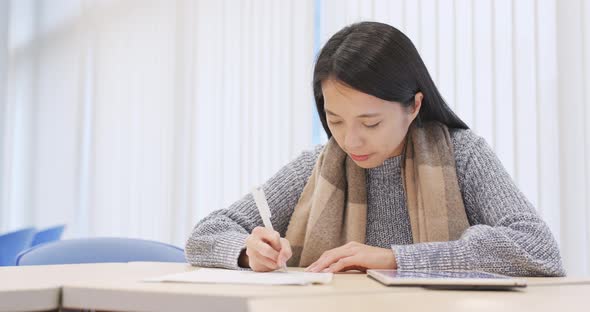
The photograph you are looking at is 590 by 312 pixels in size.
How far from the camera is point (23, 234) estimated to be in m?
2.97

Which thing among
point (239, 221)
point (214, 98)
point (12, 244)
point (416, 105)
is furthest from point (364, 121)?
point (12, 244)

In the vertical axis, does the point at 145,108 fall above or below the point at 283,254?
above

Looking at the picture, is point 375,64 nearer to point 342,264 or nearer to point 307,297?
point 342,264

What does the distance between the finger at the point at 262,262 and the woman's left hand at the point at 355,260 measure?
7 centimetres

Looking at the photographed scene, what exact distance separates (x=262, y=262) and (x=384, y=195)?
0.52 meters

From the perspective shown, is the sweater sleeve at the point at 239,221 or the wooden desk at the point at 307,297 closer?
the wooden desk at the point at 307,297

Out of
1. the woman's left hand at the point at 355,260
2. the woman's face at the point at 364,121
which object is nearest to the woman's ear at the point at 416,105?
the woman's face at the point at 364,121

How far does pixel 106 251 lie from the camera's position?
→ 169 cm

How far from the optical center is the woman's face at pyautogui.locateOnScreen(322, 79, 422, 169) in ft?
4.50

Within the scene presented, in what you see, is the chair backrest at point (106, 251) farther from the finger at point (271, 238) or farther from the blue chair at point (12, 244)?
the blue chair at point (12, 244)

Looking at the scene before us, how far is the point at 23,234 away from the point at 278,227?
1.79 metres

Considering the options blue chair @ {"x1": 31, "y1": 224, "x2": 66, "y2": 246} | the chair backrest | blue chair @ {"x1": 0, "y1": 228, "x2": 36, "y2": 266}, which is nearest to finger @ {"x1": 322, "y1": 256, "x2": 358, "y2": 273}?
the chair backrest

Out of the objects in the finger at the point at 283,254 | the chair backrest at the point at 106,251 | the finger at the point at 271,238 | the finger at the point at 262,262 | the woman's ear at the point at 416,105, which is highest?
the woman's ear at the point at 416,105

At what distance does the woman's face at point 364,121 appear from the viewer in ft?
4.50
